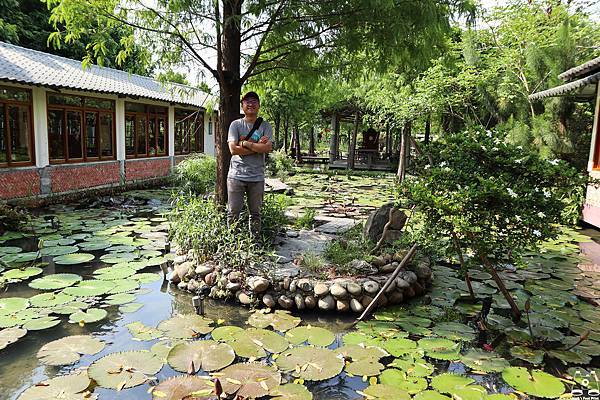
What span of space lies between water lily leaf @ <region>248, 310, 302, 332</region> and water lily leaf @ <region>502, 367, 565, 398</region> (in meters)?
1.76

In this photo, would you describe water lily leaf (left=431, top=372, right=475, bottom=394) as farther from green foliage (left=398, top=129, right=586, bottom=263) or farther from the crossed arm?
the crossed arm

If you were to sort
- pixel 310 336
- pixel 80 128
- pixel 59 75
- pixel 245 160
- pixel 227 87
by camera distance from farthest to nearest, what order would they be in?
pixel 80 128 < pixel 59 75 < pixel 227 87 < pixel 245 160 < pixel 310 336

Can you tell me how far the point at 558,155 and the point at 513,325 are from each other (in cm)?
680

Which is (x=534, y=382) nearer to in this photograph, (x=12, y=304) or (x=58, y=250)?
(x=12, y=304)

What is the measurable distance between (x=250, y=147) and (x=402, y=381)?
287cm

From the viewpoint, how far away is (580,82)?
7.38 m

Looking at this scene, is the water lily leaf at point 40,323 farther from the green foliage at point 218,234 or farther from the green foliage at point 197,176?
the green foliage at point 197,176

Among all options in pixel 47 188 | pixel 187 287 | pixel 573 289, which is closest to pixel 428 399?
pixel 187 287

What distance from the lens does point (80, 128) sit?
36.0 ft

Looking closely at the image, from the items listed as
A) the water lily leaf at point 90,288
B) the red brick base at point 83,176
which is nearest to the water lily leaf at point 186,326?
the water lily leaf at point 90,288

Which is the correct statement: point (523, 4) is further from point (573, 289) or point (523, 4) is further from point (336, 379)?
point (336, 379)

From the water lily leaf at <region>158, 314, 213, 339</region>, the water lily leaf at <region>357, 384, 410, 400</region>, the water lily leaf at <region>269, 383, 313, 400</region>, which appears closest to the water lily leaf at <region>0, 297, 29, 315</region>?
the water lily leaf at <region>158, 314, 213, 339</region>

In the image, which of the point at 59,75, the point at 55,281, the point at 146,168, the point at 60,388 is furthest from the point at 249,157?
the point at 146,168

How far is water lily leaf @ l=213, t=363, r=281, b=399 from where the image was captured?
107 inches
